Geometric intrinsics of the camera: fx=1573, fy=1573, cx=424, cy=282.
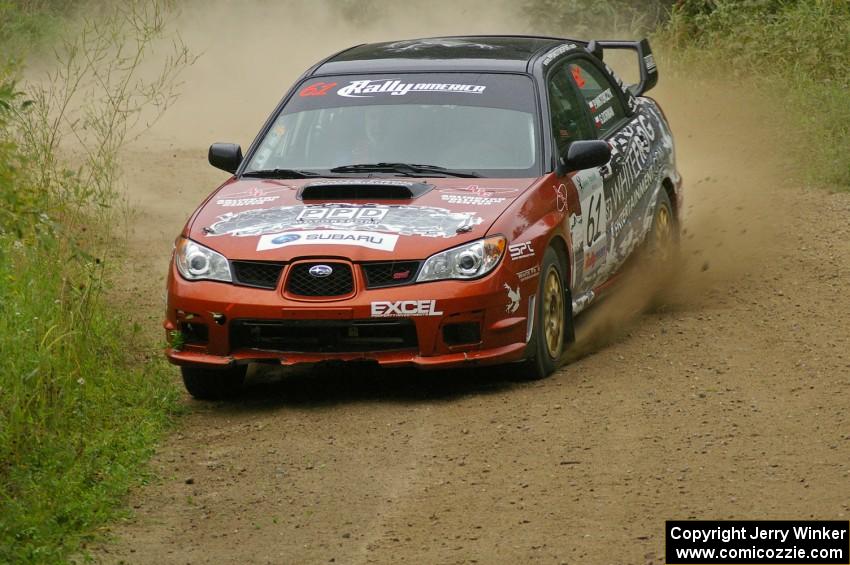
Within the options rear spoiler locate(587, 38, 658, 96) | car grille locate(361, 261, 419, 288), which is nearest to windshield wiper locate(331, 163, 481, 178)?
car grille locate(361, 261, 419, 288)

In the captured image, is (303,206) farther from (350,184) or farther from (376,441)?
(376,441)

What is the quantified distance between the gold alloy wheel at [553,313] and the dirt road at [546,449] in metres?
0.17

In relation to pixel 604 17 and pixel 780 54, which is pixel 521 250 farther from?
pixel 604 17

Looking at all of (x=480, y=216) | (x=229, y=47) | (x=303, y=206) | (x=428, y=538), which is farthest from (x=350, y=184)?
(x=229, y=47)

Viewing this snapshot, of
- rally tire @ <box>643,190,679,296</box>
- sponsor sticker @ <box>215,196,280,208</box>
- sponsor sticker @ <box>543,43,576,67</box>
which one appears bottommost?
rally tire @ <box>643,190,679,296</box>

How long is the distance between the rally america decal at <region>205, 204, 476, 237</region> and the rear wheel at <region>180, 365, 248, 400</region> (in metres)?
0.73

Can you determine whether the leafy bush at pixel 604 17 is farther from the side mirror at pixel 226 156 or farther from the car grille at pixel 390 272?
the car grille at pixel 390 272

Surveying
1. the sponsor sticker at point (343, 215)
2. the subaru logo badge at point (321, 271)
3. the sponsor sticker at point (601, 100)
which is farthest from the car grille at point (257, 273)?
the sponsor sticker at point (601, 100)

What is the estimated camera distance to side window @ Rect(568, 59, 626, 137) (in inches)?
383

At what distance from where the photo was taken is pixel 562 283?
8.46 metres

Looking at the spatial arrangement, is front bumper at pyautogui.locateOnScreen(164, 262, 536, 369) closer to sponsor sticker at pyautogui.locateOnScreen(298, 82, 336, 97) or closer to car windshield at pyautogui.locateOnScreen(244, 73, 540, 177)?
car windshield at pyautogui.locateOnScreen(244, 73, 540, 177)

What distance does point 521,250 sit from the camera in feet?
25.8

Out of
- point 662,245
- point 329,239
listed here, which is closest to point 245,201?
point 329,239

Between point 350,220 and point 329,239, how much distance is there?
218 millimetres
